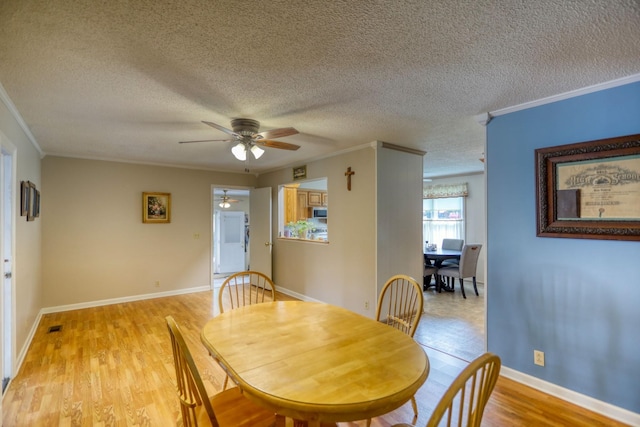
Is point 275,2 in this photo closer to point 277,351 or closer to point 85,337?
point 277,351

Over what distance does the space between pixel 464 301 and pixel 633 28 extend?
13.8 feet

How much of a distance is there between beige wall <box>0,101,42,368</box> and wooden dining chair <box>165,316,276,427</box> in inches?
89.6

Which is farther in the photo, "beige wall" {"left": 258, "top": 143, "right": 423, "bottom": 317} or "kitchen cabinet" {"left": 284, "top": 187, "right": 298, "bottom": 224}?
"kitchen cabinet" {"left": 284, "top": 187, "right": 298, "bottom": 224}

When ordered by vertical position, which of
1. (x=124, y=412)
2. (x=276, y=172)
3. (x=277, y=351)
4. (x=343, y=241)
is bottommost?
(x=124, y=412)

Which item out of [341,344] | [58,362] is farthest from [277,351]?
[58,362]

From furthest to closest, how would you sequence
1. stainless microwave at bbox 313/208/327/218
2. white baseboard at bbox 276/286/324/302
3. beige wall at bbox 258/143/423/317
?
stainless microwave at bbox 313/208/327/218 < white baseboard at bbox 276/286/324/302 < beige wall at bbox 258/143/423/317

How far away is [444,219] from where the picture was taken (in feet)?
22.6

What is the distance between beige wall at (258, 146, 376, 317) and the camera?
12.7ft

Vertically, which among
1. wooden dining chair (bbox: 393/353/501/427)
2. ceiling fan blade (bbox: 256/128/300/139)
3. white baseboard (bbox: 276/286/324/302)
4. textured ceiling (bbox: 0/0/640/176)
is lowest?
white baseboard (bbox: 276/286/324/302)

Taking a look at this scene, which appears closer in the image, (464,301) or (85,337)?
(85,337)

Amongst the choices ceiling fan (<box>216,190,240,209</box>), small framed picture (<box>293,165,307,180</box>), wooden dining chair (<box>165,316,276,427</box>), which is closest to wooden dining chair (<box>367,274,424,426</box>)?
wooden dining chair (<box>165,316,276,427</box>)

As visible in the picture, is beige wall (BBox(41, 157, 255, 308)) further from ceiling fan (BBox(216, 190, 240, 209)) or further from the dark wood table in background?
the dark wood table in background

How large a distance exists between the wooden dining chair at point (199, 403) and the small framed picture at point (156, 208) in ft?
14.2

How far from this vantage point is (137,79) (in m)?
2.05
